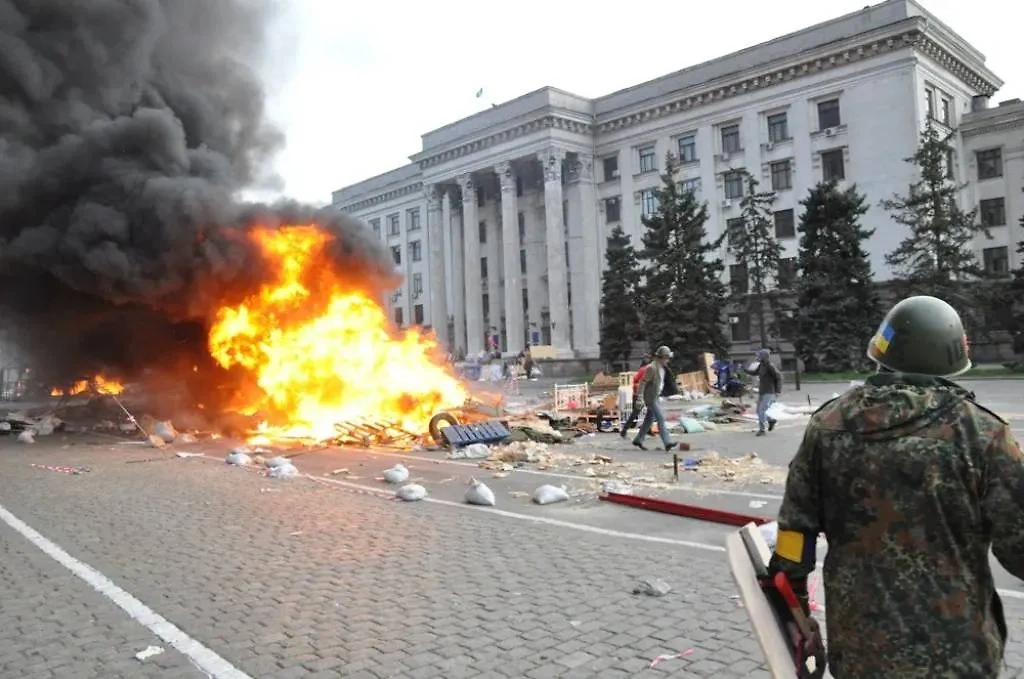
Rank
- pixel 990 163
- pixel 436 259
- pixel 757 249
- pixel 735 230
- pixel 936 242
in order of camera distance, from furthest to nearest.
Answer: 1. pixel 436 259
2. pixel 990 163
3. pixel 757 249
4. pixel 735 230
5. pixel 936 242

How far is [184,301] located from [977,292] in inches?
1269

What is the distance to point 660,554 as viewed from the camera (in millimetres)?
6156

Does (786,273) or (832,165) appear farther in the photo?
(832,165)

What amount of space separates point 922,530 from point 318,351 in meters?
15.1

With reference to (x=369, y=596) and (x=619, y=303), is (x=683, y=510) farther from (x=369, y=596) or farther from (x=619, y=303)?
(x=619, y=303)

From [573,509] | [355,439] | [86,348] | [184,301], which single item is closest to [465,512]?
[573,509]

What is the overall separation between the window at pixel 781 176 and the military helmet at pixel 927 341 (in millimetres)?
44778

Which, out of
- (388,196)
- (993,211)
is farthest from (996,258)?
(388,196)

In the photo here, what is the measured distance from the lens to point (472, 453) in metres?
12.6

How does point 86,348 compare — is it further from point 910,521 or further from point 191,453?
point 910,521

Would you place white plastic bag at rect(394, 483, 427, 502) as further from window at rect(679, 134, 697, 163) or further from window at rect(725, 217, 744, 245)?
window at rect(679, 134, 697, 163)

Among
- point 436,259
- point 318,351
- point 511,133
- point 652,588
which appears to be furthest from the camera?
point 436,259

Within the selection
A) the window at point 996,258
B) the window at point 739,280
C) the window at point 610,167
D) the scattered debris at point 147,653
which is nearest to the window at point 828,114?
the window at point 739,280

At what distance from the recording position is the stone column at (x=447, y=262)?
6056 centimetres
